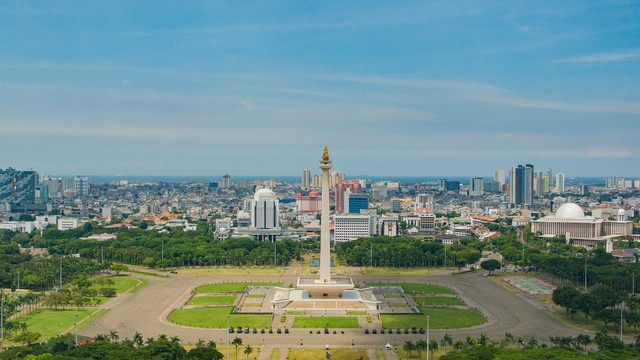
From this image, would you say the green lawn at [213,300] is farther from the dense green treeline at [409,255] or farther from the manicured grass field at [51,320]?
the dense green treeline at [409,255]

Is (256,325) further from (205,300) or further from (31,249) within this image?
(31,249)

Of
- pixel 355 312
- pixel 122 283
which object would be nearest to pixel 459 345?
pixel 355 312

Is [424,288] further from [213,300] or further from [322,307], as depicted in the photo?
[213,300]

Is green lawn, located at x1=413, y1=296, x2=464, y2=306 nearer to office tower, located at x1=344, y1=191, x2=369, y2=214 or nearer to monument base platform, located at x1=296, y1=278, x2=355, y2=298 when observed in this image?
monument base platform, located at x1=296, y1=278, x2=355, y2=298

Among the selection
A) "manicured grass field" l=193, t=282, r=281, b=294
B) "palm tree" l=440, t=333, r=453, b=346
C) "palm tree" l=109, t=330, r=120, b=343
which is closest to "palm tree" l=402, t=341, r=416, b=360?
"palm tree" l=440, t=333, r=453, b=346

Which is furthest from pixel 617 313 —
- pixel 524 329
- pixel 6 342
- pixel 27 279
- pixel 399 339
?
pixel 27 279

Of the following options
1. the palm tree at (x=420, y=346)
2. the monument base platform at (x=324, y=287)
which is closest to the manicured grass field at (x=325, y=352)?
the palm tree at (x=420, y=346)
